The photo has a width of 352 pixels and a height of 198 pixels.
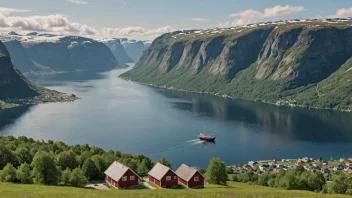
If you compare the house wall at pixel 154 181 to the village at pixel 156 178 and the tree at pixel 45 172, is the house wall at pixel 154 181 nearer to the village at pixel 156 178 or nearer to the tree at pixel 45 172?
the village at pixel 156 178

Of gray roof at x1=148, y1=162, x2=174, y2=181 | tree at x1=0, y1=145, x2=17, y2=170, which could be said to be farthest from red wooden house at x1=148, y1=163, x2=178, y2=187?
tree at x1=0, y1=145, x2=17, y2=170

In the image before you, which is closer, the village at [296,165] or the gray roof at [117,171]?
the gray roof at [117,171]

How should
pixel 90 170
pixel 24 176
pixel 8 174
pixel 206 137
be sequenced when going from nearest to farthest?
pixel 24 176 < pixel 8 174 < pixel 90 170 < pixel 206 137

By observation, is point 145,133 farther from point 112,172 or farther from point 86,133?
point 112,172

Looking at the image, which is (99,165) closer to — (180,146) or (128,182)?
(128,182)

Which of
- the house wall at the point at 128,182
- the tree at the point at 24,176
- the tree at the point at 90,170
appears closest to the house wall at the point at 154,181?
the house wall at the point at 128,182

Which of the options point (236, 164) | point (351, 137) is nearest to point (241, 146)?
point (236, 164)

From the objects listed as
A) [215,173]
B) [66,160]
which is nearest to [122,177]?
[66,160]
